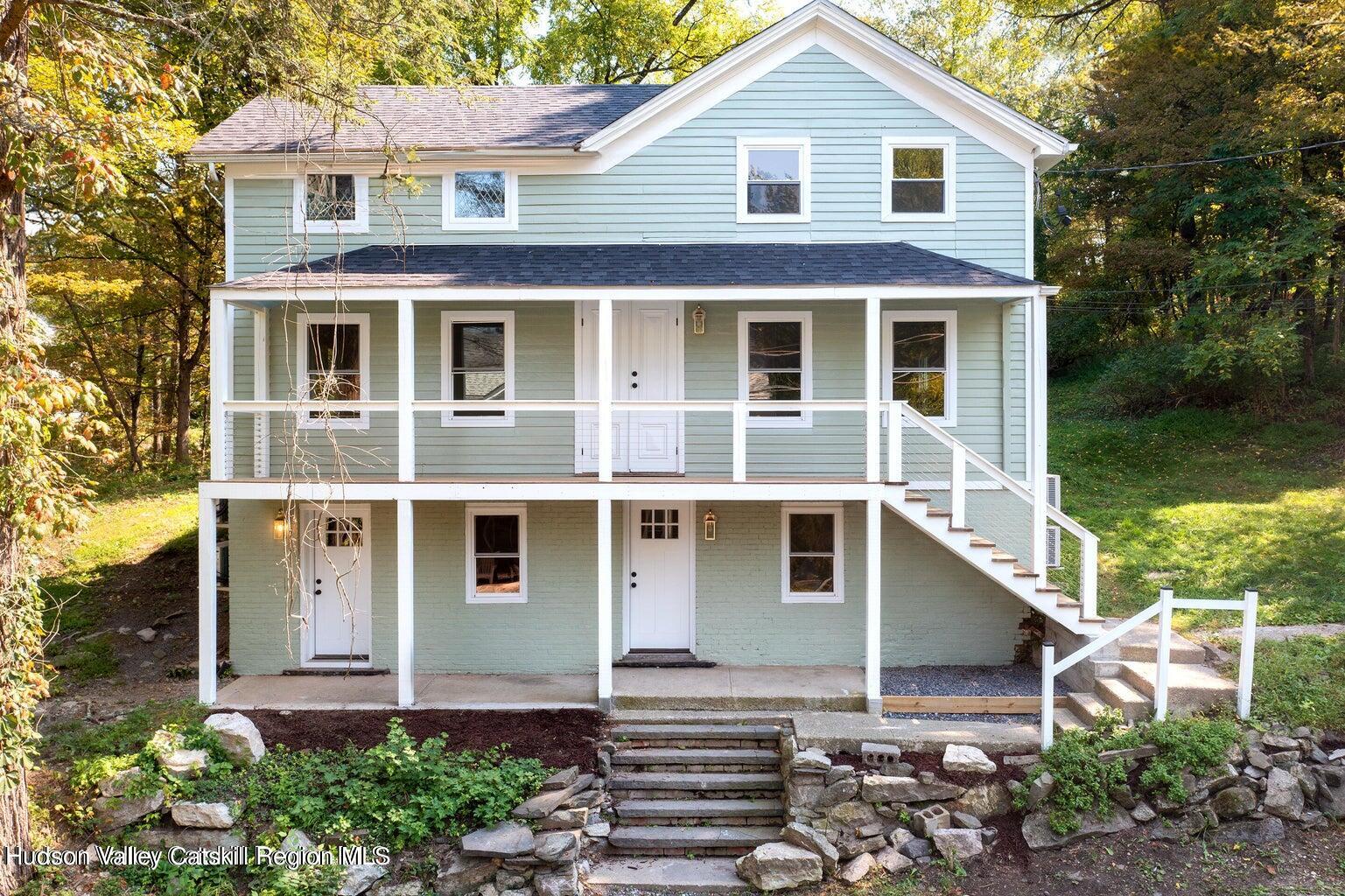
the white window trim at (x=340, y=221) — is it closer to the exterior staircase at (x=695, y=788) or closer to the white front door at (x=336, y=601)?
the white front door at (x=336, y=601)

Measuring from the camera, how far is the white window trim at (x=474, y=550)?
11.2m

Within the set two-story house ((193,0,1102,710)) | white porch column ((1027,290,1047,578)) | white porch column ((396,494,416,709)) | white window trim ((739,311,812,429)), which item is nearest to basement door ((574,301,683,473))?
two-story house ((193,0,1102,710))

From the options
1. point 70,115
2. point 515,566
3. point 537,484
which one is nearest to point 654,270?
point 537,484

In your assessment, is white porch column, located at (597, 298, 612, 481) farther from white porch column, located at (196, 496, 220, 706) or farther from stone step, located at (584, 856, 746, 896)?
white porch column, located at (196, 496, 220, 706)

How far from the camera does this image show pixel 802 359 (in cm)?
1123

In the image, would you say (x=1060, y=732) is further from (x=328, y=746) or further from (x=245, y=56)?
(x=245, y=56)

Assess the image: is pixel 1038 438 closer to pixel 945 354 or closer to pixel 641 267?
pixel 945 354

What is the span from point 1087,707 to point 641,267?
7566mm

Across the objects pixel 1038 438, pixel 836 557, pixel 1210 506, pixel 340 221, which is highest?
pixel 340 221

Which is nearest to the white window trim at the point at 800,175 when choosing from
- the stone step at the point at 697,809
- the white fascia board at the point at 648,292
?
the white fascia board at the point at 648,292

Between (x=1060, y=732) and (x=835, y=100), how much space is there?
29.0 ft

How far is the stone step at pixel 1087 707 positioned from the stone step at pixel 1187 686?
47cm

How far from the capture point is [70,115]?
7.66 meters

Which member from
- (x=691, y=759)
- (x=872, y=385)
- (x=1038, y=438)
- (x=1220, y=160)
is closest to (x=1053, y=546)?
(x=1038, y=438)
